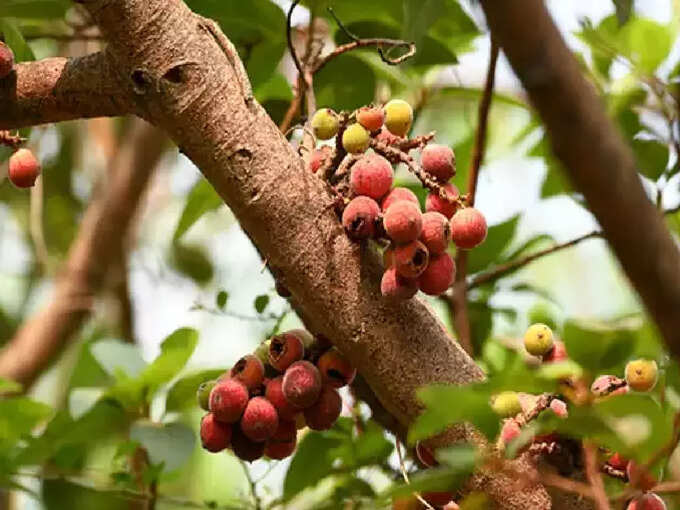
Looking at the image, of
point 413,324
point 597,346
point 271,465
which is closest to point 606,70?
point 271,465

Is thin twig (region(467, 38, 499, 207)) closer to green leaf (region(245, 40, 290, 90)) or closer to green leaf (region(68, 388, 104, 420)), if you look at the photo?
green leaf (region(245, 40, 290, 90))

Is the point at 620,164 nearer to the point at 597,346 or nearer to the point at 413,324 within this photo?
the point at 597,346

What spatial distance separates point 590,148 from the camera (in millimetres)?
459

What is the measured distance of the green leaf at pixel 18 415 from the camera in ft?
4.38

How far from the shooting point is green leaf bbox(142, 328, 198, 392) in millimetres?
1312

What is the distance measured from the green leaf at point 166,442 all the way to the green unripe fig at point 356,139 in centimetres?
50

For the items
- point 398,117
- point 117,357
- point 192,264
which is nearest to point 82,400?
point 117,357

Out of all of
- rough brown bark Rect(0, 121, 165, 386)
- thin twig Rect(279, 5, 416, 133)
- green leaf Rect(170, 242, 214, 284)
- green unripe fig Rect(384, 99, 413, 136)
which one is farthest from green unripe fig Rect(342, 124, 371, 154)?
green leaf Rect(170, 242, 214, 284)

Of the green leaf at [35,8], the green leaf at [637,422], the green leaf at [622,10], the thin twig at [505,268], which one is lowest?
the thin twig at [505,268]

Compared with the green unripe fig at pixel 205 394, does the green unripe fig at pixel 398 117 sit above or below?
above

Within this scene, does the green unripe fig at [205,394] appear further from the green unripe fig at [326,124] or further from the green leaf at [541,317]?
the green leaf at [541,317]

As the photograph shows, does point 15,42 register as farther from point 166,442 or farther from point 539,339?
point 539,339

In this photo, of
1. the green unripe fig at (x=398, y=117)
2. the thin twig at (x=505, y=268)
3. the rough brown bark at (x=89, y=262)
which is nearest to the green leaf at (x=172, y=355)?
the thin twig at (x=505, y=268)

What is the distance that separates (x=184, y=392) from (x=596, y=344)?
0.73 metres
